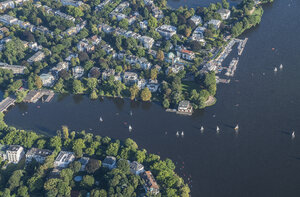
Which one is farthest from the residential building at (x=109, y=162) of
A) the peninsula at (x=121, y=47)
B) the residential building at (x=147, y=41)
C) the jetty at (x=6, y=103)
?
the residential building at (x=147, y=41)

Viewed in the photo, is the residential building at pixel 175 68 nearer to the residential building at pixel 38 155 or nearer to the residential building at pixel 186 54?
the residential building at pixel 186 54

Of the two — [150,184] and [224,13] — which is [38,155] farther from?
[224,13]

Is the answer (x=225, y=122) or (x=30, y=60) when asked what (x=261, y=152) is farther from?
(x=30, y=60)

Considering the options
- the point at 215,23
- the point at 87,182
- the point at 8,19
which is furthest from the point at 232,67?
the point at 8,19

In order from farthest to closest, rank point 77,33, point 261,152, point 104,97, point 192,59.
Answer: point 77,33 → point 192,59 → point 104,97 → point 261,152

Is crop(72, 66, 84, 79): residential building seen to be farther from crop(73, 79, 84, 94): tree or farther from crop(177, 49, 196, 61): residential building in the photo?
crop(177, 49, 196, 61): residential building

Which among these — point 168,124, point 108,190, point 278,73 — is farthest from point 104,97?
point 278,73

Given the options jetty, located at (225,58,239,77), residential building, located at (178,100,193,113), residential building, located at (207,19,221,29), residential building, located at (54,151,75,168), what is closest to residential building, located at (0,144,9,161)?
residential building, located at (54,151,75,168)
